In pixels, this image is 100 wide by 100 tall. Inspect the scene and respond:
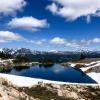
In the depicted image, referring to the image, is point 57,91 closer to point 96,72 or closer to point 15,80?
point 15,80

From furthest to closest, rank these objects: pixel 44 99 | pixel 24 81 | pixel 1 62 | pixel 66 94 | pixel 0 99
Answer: pixel 1 62 < pixel 24 81 < pixel 66 94 < pixel 44 99 < pixel 0 99

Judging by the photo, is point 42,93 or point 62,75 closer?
point 42,93

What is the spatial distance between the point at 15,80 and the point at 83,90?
68.8 ft

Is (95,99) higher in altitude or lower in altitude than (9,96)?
lower

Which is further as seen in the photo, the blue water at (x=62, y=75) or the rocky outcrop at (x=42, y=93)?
the blue water at (x=62, y=75)

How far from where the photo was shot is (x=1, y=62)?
197500 mm

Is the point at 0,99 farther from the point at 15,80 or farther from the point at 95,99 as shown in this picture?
the point at 15,80

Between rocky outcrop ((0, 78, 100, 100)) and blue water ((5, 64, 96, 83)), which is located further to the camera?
blue water ((5, 64, 96, 83))

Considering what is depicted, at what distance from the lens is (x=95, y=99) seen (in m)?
58.8

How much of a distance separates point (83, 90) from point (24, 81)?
59.0 feet

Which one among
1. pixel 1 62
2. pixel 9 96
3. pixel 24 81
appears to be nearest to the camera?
pixel 9 96

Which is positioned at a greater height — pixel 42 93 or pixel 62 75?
pixel 42 93

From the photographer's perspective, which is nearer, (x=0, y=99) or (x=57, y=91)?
(x=0, y=99)

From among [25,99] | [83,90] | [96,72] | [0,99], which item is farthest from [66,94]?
[96,72]
